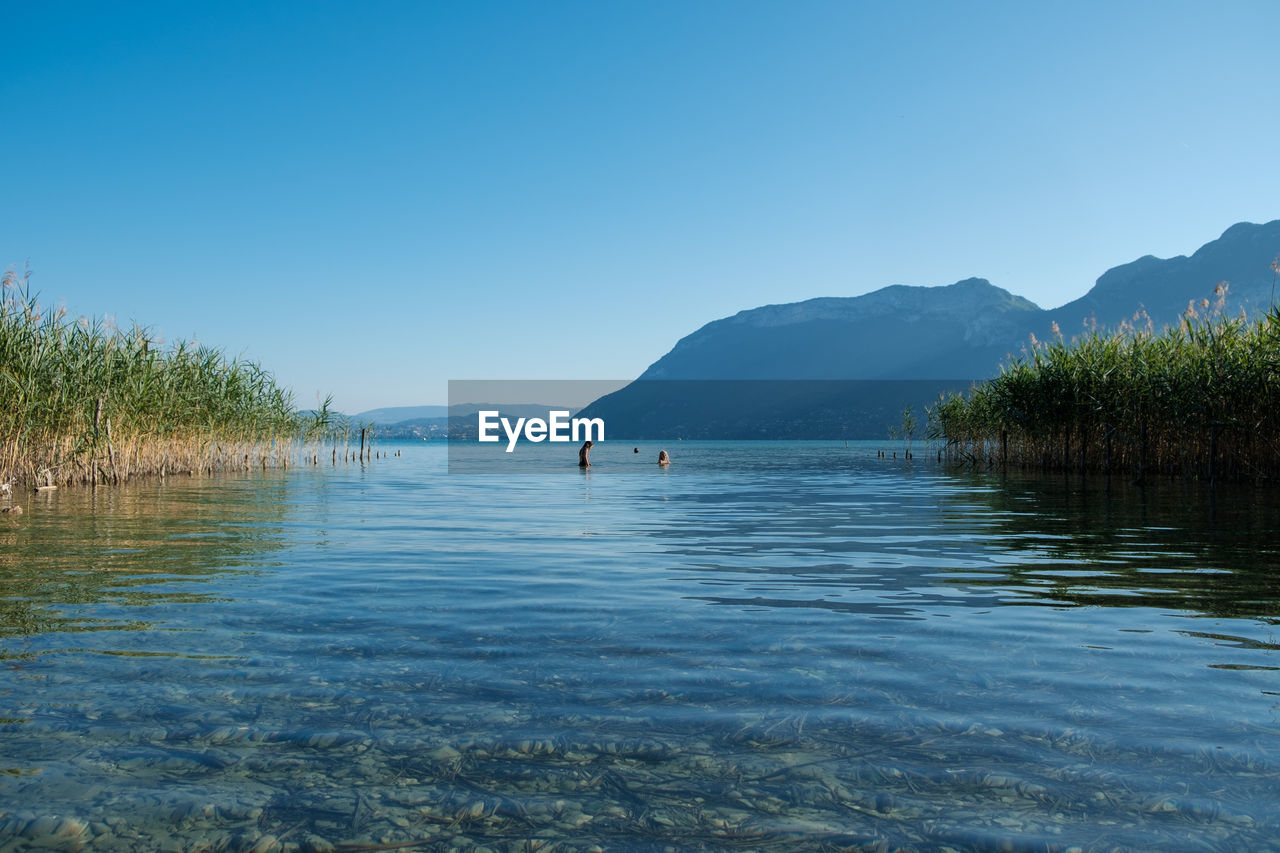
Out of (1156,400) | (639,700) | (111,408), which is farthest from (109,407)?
(1156,400)

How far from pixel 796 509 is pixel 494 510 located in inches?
330

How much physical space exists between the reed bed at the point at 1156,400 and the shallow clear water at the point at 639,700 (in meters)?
16.0

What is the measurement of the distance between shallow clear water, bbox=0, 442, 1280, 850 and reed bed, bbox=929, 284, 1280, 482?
16.0 metres

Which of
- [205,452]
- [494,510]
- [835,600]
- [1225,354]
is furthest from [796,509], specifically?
[205,452]

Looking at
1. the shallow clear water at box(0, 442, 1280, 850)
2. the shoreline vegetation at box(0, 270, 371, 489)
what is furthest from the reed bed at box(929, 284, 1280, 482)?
the shoreline vegetation at box(0, 270, 371, 489)

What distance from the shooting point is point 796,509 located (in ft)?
72.5

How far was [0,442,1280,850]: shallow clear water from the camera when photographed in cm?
376

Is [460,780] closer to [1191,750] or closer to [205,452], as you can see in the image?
[1191,750]

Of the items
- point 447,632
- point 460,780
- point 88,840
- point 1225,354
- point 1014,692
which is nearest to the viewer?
point 88,840

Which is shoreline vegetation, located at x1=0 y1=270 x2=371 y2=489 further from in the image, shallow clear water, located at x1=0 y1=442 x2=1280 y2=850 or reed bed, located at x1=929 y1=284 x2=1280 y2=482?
reed bed, located at x1=929 y1=284 x2=1280 y2=482

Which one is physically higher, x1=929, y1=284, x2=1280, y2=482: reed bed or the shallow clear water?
x1=929, y1=284, x2=1280, y2=482: reed bed

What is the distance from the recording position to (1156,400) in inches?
1141

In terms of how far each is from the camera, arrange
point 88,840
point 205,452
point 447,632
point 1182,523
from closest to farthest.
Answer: point 88,840
point 447,632
point 1182,523
point 205,452

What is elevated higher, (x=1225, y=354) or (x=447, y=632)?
(x=1225, y=354)
